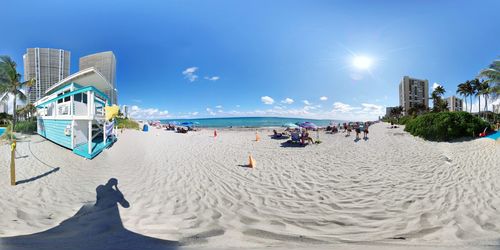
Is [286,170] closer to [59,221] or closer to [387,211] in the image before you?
[387,211]

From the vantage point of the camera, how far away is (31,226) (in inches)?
144

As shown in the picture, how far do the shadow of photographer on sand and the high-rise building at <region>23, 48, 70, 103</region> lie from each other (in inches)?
1351

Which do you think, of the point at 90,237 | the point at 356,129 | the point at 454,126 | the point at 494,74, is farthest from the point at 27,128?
the point at 494,74

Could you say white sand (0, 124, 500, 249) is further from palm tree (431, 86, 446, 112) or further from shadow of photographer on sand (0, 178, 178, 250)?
palm tree (431, 86, 446, 112)

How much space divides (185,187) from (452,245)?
5240mm

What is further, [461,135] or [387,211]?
[461,135]

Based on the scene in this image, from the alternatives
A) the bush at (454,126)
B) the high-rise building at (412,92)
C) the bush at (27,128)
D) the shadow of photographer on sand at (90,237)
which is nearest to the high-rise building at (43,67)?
the bush at (27,128)

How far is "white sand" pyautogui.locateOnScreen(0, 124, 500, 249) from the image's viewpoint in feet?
10.4

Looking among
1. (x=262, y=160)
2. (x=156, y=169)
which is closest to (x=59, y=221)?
(x=156, y=169)

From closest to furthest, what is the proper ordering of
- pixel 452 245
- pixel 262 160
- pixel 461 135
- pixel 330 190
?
1. pixel 452 245
2. pixel 330 190
3. pixel 262 160
4. pixel 461 135

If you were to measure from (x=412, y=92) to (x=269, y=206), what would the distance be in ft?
374

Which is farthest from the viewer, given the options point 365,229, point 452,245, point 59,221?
point 59,221

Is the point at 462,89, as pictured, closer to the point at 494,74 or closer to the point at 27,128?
the point at 494,74

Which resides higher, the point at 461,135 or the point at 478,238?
the point at 461,135
